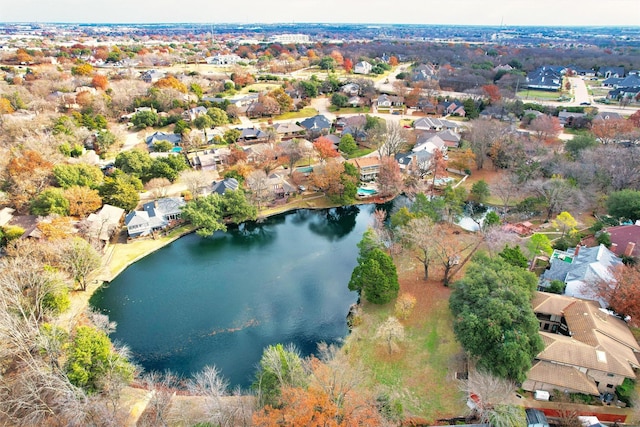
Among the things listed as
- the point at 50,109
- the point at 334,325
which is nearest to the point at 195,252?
the point at 334,325

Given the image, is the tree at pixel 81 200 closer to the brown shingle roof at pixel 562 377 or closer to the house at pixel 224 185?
the house at pixel 224 185

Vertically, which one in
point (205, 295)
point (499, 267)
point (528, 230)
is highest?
point (499, 267)

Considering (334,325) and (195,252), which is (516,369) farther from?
(195,252)

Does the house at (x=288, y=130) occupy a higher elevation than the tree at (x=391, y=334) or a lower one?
higher

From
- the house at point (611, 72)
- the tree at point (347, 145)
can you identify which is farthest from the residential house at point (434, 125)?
the house at point (611, 72)

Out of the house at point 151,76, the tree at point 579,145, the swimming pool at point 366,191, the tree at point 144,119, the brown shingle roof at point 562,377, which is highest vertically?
the house at point 151,76

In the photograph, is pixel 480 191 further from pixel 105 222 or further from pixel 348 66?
pixel 348 66

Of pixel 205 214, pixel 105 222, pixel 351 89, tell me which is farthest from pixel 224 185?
pixel 351 89
